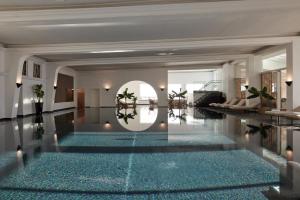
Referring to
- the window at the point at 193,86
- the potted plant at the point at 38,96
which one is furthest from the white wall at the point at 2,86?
the window at the point at 193,86

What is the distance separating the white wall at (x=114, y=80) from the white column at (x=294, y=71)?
47.6 ft

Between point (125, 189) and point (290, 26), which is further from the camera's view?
point (290, 26)

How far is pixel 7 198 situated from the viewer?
3270 millimetres

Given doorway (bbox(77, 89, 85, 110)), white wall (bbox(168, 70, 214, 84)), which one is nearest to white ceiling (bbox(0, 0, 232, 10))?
doorway (bbox(77, 89, 85, 110))

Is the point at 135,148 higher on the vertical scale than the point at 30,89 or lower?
lower

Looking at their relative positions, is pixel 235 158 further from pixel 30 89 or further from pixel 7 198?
pixel 30 89

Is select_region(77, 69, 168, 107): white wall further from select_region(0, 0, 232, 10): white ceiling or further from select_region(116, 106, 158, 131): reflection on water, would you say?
select_region(0, 0, 232, 10): white ceiling

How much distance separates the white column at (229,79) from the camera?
2236cm

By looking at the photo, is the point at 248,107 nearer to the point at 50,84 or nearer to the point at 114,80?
the point at 50,84

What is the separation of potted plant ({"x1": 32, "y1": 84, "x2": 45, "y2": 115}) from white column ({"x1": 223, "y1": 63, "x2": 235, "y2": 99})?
47.5 feet

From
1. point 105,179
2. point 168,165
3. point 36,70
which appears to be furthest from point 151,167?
point 36,70

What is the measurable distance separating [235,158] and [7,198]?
155 inches

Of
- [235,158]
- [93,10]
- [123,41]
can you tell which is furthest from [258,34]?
[235,158]

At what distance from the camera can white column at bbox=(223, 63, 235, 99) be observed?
22.4 metres
